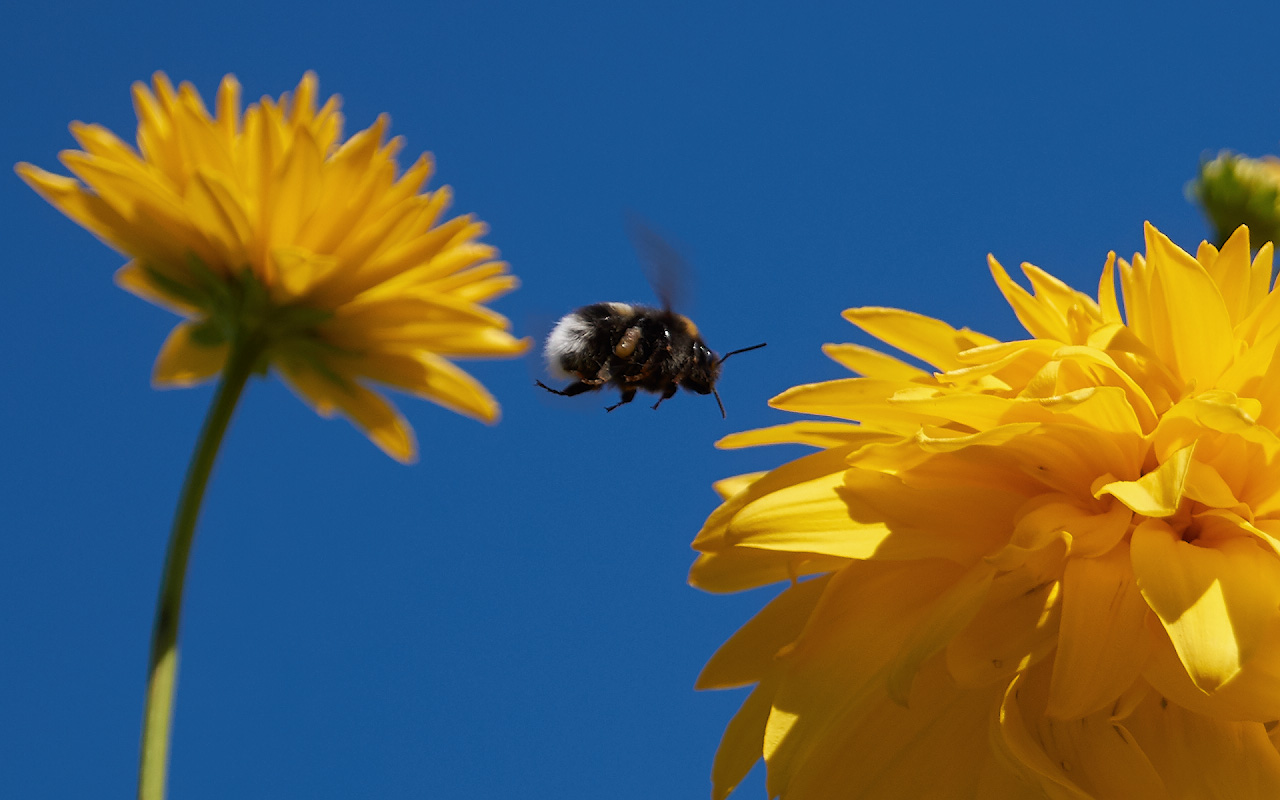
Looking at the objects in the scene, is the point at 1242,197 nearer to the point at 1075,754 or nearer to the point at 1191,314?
the point at 1191,314

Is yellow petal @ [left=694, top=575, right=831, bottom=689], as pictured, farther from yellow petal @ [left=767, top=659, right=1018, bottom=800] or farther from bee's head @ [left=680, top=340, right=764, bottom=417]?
bee's head @ [left=680, top=340, right=764, bottom=417]

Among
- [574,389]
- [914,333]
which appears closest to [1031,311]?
[914,333]

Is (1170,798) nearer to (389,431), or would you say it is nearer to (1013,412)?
(1013,412)

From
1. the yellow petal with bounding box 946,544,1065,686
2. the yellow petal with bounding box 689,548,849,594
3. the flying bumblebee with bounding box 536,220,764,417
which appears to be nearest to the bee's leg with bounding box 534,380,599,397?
the flying bumblebee with bounding box 536,220,764,417

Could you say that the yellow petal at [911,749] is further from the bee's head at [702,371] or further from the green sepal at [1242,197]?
the green sepal at [1242,197]

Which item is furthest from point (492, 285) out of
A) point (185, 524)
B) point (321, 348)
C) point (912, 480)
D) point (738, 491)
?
point (912, 480)

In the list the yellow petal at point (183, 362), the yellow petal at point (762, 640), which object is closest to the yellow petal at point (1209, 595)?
the yellow petal at point (762, 640)
